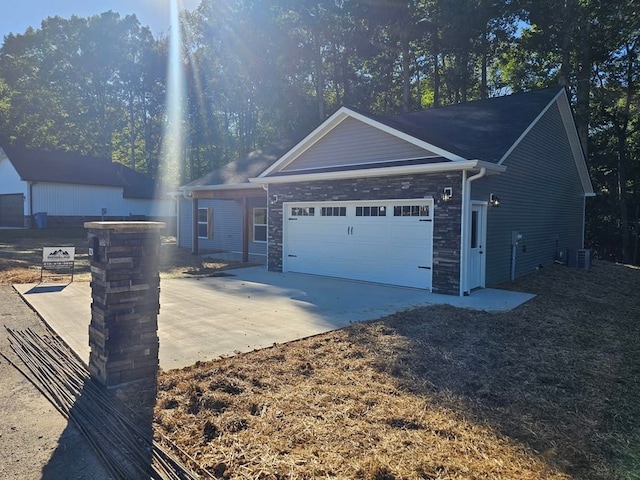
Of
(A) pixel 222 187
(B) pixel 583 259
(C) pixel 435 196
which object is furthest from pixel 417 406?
(A) pixel 222 187

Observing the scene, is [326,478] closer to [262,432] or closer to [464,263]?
[262,432]

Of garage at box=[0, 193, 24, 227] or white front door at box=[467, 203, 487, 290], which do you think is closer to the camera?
white front door at box=[467, 203, 487, 290]

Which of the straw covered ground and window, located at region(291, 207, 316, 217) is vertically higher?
window, located at region(291, 207, 316, 217)

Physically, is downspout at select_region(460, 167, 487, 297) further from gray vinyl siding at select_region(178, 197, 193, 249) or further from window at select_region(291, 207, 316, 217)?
gray vinyl siding at select_region(178, 197, 193, 249)

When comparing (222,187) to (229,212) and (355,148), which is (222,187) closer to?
(229,212)

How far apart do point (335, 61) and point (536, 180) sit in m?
18.1

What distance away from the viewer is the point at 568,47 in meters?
18.7

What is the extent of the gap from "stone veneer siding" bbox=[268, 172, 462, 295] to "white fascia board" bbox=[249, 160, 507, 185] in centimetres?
15

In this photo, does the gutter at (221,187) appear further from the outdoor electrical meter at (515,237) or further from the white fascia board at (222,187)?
the outdoor electrical meter at (515,237)

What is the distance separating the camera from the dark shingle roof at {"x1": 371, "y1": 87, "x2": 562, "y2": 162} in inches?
382

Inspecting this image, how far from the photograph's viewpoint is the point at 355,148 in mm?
11047

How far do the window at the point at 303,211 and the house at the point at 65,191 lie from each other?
764 inches

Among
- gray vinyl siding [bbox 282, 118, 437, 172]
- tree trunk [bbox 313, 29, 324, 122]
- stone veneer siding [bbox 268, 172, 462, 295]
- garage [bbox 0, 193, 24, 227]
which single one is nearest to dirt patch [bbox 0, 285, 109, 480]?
stone veneer siding [bbox 268, 172, 462, 295]

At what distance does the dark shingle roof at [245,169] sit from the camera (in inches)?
619
